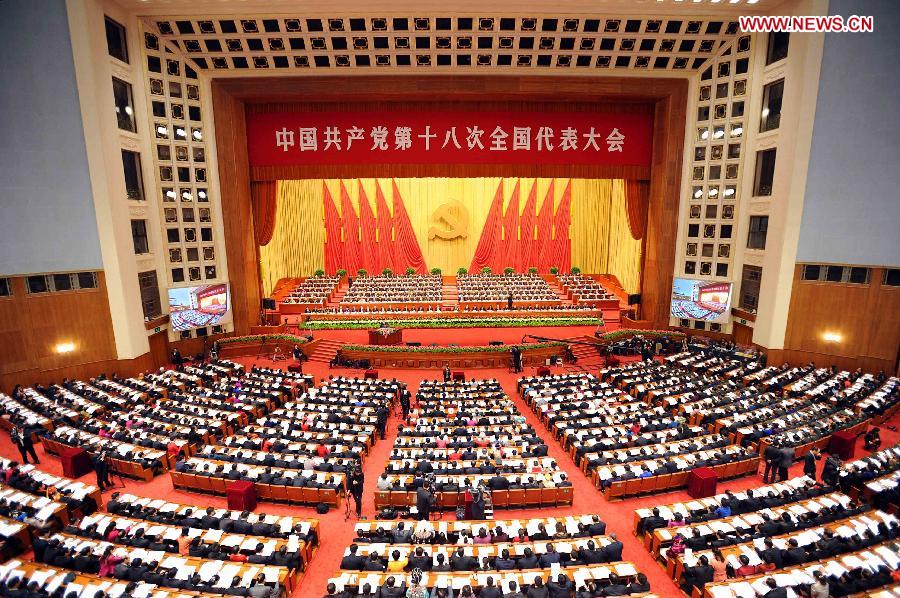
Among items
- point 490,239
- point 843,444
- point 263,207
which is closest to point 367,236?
point 490,239

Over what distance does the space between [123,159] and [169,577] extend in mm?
21404

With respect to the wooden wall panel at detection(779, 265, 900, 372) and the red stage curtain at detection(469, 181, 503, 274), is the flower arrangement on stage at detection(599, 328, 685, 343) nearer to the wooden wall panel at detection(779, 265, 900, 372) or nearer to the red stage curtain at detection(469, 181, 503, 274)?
the wooden wall panel at detection(779, 265, 900, 372)

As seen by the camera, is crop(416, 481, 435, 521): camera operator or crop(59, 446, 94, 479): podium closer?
crop(416, 481, 435, 521): camera operator

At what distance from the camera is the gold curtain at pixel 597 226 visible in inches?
1668

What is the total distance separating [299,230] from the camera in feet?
143

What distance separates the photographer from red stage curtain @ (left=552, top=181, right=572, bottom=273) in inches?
1732

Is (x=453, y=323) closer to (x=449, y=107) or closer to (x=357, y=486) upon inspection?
(x=449, y=107)

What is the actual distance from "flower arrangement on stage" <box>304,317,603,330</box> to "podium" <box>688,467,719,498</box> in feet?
53.9

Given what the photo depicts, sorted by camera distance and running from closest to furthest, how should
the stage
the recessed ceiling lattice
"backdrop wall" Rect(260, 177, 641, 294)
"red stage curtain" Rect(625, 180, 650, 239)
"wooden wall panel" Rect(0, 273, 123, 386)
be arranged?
"wooden wall panel" Rect(0, 273, 123, 386) < the recessed ceiling lattice < the stage < "red stage curtain" Rect(625, 180, 650, 239) < "backdrop wall" Rect(260, 177, 641, 294)

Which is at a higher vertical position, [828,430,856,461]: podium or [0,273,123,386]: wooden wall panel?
[0,273,123,386]: wooden wall panel

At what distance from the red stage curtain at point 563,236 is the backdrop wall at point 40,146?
35237 mm

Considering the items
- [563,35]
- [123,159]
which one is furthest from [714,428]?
[123,159]

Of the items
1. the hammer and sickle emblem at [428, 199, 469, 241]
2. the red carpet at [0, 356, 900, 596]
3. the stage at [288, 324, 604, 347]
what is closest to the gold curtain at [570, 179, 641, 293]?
the hammer and sickle emblem at [428, 199, 469, 241]

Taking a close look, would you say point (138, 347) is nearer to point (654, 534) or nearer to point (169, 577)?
point (169, 577)
